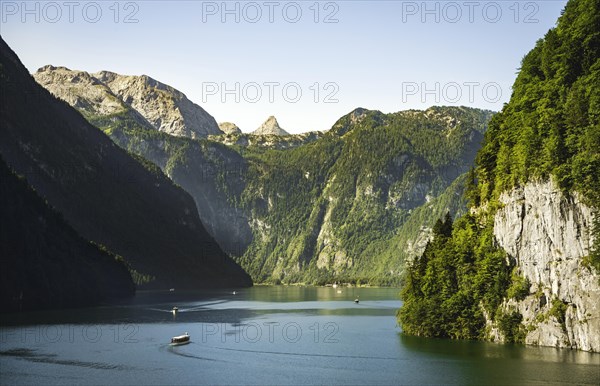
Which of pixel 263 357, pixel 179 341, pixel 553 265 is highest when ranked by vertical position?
pixel 553 265

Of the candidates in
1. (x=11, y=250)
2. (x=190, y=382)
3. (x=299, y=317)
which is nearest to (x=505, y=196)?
(x=190, y=382)

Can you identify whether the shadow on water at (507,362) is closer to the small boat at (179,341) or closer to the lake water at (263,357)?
the lake water at (263,357)

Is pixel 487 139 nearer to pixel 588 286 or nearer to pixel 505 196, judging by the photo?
pixel 505 196

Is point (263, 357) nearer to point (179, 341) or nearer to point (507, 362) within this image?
point (179, 341)

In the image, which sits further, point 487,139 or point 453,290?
point 487,139

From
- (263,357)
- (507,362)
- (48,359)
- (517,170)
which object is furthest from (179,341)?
(517,170)

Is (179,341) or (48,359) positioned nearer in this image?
(48,359)
